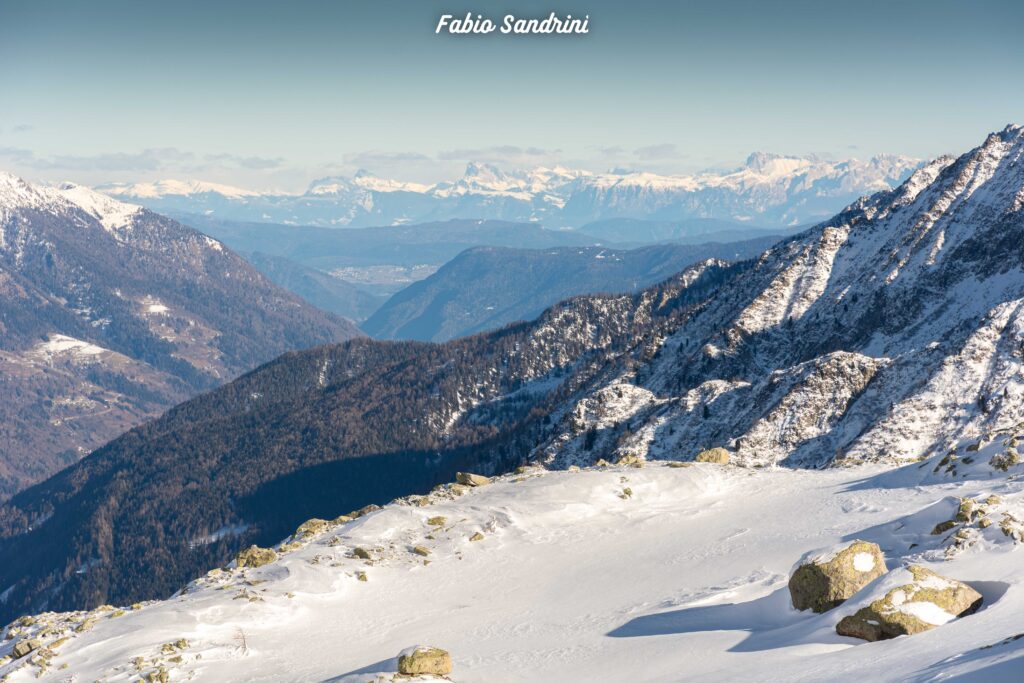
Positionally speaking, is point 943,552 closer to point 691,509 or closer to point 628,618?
point 628,618

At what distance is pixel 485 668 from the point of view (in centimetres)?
3644

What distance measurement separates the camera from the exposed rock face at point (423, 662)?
32.9 metres

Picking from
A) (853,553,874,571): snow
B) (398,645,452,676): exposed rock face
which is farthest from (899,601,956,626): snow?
(398,645,452,676): exposed rock face

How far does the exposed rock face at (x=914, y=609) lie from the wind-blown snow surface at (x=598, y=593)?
77 cm

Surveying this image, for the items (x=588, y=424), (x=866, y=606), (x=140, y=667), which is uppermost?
(x=866, y=606)

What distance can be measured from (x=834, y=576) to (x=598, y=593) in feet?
48.8

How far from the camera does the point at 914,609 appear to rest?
29.6 meters

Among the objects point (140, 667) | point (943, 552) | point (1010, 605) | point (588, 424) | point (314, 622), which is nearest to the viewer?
point (1010, 605)

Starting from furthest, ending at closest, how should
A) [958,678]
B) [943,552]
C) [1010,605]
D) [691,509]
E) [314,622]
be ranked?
[691,509], [314,622], [943,552], [1010,605], [958,678]

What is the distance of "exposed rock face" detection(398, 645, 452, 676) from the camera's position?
108ft

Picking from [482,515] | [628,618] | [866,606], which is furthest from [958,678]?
[482,515]

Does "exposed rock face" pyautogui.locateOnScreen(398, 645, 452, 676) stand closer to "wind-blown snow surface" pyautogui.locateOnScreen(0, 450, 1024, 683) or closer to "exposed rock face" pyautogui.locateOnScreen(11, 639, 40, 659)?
"wind-blown snow surface" pyautogui.locateOnScreen(0, 450, 1024, 683)

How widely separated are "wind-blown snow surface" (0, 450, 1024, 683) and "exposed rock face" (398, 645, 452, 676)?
0.75 m

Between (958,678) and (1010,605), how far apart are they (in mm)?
9089
